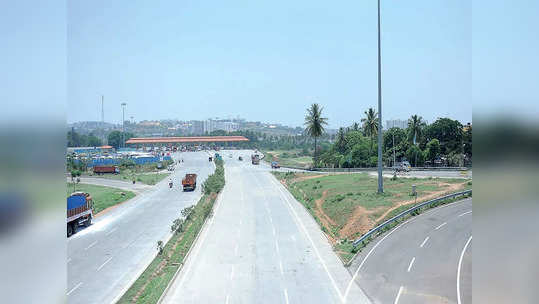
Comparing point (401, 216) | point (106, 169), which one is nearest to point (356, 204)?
point (401, 216)

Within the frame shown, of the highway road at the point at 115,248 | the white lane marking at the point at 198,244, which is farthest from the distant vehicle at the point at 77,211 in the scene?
the white lane marking at the point at 198,244

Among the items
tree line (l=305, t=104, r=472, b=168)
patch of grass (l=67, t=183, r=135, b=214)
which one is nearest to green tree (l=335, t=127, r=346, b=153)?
tree line (l=305, t=104, r=472, b=168)

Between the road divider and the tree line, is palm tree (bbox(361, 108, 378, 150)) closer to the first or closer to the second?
the tree line

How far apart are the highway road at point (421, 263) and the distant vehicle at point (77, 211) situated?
1107 cm

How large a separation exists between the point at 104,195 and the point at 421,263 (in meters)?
19.8

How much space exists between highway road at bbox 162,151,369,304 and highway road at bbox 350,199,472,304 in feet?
2.32

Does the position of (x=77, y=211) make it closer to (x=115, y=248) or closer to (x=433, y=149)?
(x=115, y=248)

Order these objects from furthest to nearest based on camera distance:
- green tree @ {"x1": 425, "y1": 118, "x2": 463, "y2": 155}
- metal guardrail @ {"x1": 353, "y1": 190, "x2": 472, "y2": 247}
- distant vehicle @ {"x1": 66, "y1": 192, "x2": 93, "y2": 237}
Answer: green tree @ {"x1": 425, "y1": 118, "x2": 463, "y2": 155}
distant vehicle @ {"x1": 66, "y1": 192, "x2": 93, "y2": 237}
metal guardrail @ {"x1": 353, "y1": 190, "x2": 472, "y2": 247}

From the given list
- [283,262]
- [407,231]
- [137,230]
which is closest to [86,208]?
[137,230]

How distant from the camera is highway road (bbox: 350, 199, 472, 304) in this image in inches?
422

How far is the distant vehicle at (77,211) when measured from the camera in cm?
1627

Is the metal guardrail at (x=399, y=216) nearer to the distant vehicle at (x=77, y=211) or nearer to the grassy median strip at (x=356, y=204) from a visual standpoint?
the grassy median strip at (x=356, y=204)
